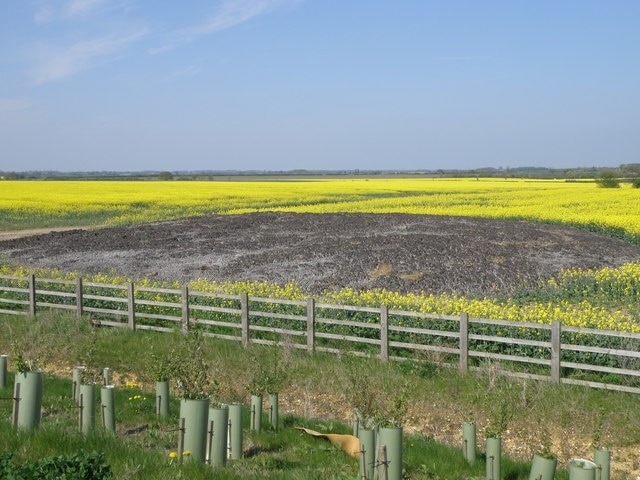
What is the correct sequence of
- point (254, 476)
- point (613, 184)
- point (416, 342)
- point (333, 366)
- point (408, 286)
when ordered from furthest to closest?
1. point (613, 184)
2. point (408, 286)
3. point (416, 342)
4. point (333, 366)
5. point (254, 476)

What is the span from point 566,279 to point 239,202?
1435 inches

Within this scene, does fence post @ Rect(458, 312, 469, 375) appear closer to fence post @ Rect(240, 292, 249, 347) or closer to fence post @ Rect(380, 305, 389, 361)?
fence post @ Rect(380, 305, 389, 361)

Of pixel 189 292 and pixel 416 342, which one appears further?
pixel 189 292

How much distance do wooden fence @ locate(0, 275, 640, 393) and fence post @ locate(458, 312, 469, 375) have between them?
2 centimetres

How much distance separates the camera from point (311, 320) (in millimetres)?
13797

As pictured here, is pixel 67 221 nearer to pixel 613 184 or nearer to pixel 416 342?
pixel 416 342

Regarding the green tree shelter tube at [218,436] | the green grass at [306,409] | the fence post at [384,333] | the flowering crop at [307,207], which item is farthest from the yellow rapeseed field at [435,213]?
the green tree shelter tube at [218,436]

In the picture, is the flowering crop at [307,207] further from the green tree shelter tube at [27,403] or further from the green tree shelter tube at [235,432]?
the green tree shelter tube at [27,403]

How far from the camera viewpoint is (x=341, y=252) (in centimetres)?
2509

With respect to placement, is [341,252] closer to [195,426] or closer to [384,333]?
[384,333]

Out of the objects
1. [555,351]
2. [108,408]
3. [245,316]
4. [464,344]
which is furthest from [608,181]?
[108,408]

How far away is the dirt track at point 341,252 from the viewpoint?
22.2 metres

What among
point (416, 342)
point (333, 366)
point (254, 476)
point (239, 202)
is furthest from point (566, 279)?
point (239, 202)

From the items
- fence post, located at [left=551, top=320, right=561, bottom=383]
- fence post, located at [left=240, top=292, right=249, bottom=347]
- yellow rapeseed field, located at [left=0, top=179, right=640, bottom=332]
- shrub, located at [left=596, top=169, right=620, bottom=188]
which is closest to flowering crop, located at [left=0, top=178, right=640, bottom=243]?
yellow rapeseed field, located at [left=0, top=179, right=640, bottom=332]
